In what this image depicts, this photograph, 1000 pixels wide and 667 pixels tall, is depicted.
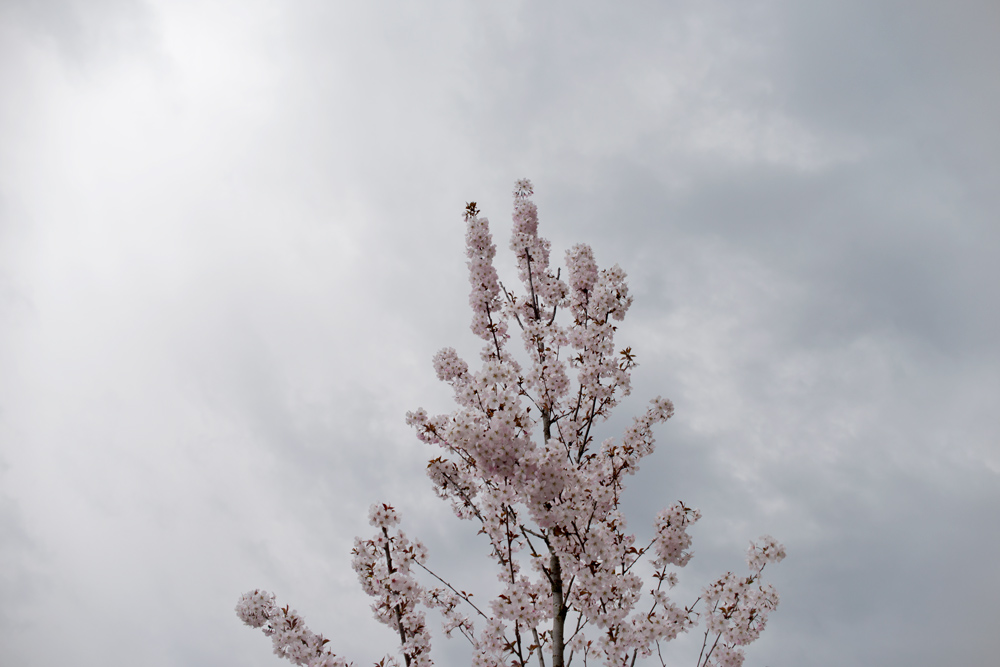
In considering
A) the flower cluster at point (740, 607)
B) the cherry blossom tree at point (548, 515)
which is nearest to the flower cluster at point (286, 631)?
the cherry blossom tree at point (548, 515)

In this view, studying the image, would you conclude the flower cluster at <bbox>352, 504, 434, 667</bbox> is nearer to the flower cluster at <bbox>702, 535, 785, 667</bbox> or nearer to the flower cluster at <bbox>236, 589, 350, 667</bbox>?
the flower cluster at <bbox>236, 589, 350, 667</bbox>

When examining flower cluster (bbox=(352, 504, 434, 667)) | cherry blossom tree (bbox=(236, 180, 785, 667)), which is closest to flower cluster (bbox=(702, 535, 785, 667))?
cherry blossom tree (bbox=(236, 180, 785, 667))

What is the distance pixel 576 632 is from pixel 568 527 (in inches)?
61.8

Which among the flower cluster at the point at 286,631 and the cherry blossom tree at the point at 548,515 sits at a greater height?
the cherry blossom tree at the point at 548,515

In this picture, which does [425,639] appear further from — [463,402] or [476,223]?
[476,223]

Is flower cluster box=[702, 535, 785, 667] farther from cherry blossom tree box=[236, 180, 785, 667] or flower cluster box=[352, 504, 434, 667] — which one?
flower cluster box=[352, 504, 434, 667]

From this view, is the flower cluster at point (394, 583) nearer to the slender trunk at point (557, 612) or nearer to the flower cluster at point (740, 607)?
the slender trunk at point (557, 612)

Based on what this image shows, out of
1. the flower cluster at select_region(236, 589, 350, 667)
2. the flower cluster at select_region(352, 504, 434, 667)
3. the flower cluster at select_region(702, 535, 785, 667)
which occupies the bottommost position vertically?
the flower cluster at select_region(236, 589, 350, 667)

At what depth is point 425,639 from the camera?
26.3 ft

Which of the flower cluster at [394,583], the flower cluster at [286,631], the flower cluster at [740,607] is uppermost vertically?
the flower cluster at [740,607]

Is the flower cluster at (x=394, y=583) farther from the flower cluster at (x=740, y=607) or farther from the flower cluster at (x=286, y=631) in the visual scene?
the flower cluster at (x=740, y=607)

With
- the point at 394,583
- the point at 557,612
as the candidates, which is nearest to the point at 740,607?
the point at 557,612

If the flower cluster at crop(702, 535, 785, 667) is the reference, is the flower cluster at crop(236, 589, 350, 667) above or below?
below

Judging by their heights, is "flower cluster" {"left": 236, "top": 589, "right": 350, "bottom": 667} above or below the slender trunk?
below
